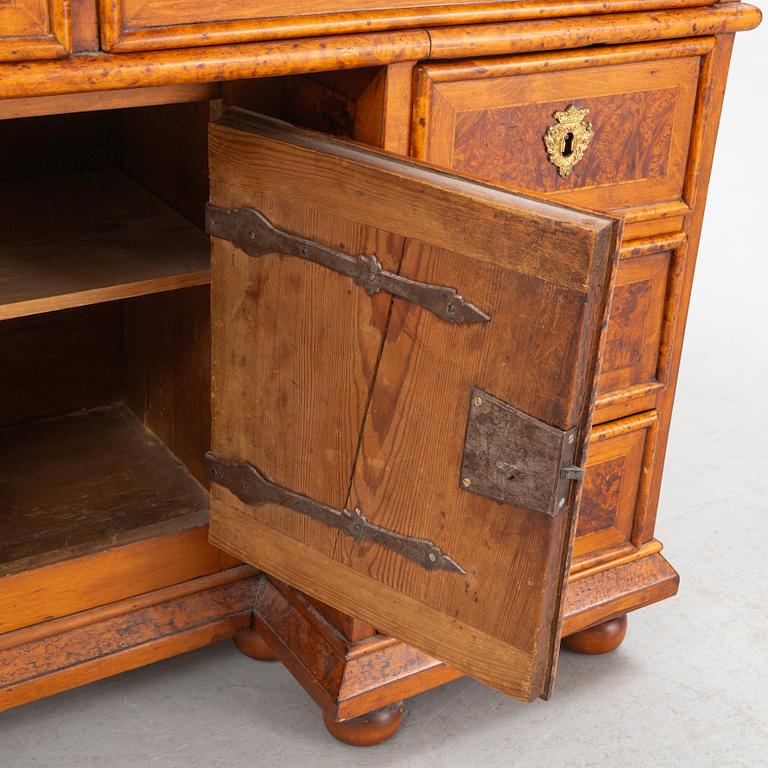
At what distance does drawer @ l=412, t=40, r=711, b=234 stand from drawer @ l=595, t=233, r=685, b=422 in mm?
60

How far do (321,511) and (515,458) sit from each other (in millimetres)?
362

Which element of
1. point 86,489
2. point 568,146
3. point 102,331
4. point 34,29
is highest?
point 34,29

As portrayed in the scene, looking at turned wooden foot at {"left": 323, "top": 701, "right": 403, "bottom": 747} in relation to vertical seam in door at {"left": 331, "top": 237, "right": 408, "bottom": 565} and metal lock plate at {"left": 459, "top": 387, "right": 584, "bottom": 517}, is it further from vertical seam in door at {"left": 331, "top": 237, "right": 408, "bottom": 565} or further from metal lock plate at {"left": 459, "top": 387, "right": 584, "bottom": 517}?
metal lock plate at {"left": 459, "top": 387, "right": 584, "bottom": 517}

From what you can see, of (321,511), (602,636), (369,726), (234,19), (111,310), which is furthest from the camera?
(111,310)

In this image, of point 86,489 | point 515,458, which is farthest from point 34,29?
point 86,489

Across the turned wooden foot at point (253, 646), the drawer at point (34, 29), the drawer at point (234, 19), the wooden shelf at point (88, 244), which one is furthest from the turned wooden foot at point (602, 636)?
the drawer at point (34, 29)

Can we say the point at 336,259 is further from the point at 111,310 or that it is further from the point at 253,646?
the point at 111,310

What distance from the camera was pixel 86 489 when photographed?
214 centimetres

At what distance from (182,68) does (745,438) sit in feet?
6.30

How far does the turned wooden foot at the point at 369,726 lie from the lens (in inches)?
75.9

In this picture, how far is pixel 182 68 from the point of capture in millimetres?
1411

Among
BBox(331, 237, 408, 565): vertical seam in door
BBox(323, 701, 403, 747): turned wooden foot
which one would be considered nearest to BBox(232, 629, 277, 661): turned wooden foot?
BBox(323, 701, 403, 747): turned wooden foot

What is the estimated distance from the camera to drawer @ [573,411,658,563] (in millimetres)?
2004

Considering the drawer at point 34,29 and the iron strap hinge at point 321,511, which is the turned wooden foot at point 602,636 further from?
the drawer at point 34,29
